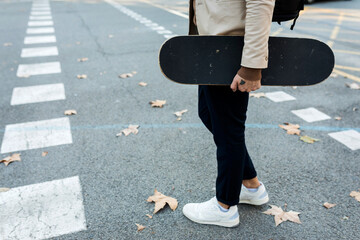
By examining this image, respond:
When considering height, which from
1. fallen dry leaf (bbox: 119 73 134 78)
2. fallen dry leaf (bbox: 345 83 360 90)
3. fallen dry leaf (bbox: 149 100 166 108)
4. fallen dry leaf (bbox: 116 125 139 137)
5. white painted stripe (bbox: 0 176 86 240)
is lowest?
white painted stripe (bbox: 0 176 86 240)

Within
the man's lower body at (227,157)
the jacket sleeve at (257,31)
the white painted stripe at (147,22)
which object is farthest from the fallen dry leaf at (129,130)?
the white painted stripe at (147,22)

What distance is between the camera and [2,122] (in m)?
3.39

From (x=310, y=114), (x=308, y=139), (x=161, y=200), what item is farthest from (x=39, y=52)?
(x=308, y=139)

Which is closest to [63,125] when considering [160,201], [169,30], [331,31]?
[160,201]

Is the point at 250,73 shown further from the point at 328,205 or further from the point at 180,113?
the point at 180,113

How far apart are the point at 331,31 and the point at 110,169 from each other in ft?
25.1

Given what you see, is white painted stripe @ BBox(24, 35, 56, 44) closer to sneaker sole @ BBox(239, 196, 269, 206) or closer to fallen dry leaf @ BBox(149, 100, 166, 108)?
fallen dry leaf @ BBox(149, 100, 166, 108)

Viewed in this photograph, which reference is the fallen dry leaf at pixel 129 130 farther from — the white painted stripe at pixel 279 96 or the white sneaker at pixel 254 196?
the white painted stripe at pixel 279 96

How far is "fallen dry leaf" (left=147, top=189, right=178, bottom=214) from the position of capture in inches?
85.0

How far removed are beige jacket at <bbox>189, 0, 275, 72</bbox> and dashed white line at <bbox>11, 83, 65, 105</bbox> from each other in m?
3.03

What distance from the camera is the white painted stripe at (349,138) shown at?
2.94 meters

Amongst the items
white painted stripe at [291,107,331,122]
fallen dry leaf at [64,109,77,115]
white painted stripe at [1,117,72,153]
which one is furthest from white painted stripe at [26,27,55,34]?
white painted stripe at [291,107,331,122]

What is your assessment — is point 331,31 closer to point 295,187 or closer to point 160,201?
point 295,187

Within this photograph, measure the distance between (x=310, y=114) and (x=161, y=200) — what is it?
2.28 m
